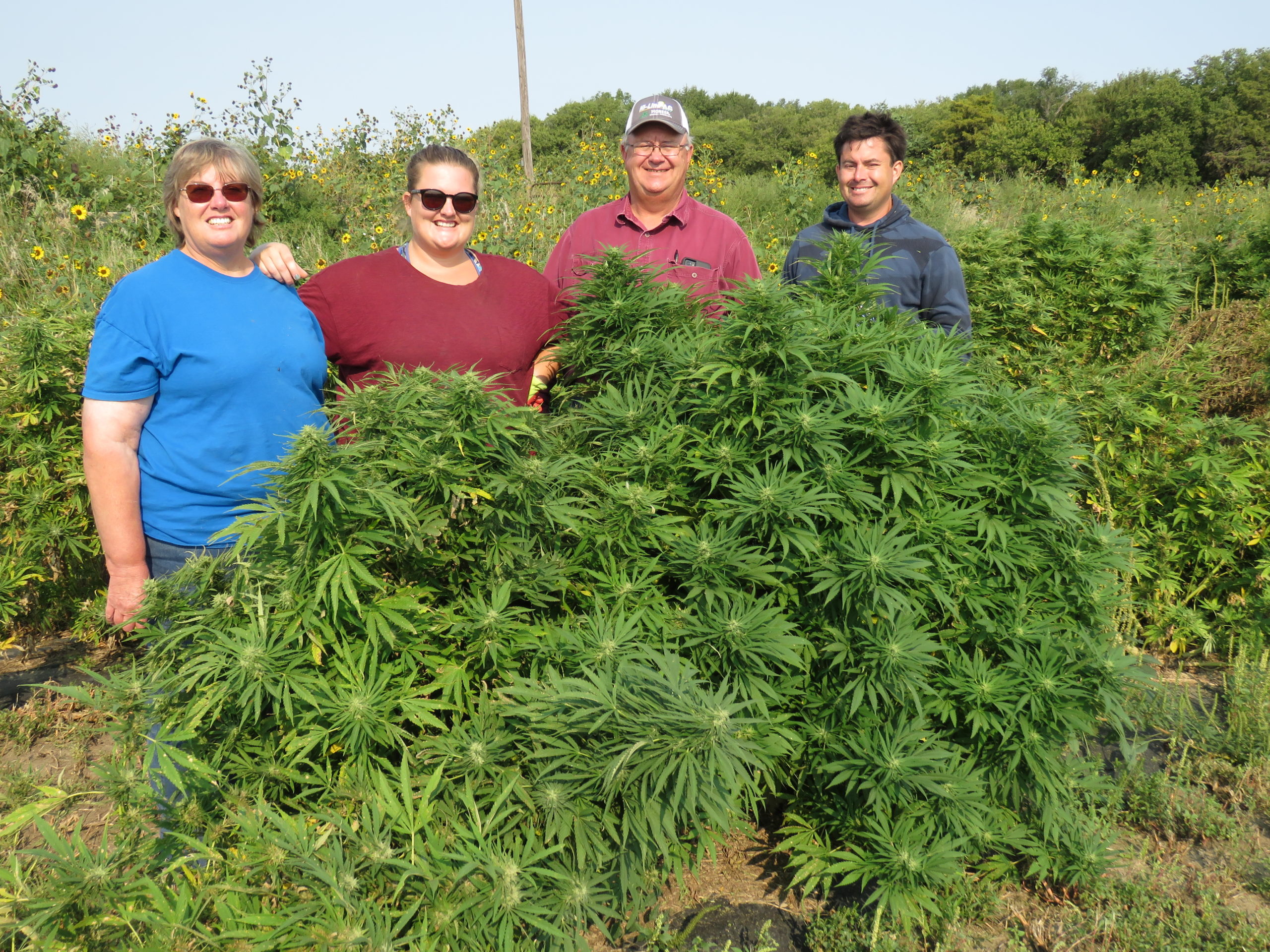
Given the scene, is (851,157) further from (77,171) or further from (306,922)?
(77,171)

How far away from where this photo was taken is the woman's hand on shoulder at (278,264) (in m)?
2.42

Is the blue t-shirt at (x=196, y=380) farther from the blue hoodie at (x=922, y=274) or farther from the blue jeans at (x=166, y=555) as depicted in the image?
the blue hoodie at (x=922, y=274)

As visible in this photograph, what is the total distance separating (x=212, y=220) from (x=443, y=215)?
66cm

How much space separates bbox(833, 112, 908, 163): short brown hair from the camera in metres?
3.43

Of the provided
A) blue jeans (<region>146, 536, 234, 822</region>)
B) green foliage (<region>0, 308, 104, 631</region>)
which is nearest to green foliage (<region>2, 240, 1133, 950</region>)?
blue jeans (<region>146, 536, 234, 822</region>)

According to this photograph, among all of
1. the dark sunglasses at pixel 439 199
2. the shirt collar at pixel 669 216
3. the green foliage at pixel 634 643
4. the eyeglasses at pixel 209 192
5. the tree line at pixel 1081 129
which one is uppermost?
the tree line at pixel 1081 129

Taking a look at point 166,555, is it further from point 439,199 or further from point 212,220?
point 439,199

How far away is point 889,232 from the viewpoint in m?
3.35

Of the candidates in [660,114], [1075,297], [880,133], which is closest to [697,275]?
[660,114]

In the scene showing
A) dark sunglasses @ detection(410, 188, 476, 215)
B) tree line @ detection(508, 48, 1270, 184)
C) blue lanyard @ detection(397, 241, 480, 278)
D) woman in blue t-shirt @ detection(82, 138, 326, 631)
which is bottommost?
woman in blue t-shirt @ detection(82, 138, 326, 631)

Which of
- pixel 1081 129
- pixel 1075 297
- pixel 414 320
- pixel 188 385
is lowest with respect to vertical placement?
pixel 1075 297

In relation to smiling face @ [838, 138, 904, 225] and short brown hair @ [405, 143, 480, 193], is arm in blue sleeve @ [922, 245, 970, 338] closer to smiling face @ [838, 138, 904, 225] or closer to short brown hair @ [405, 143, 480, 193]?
smiling face @ [838, 138, 904, 225]

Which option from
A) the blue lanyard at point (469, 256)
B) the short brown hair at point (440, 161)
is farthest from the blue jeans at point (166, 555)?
the short brown hair at point (440, 161)

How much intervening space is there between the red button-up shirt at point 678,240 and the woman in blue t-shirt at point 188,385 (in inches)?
44.0
